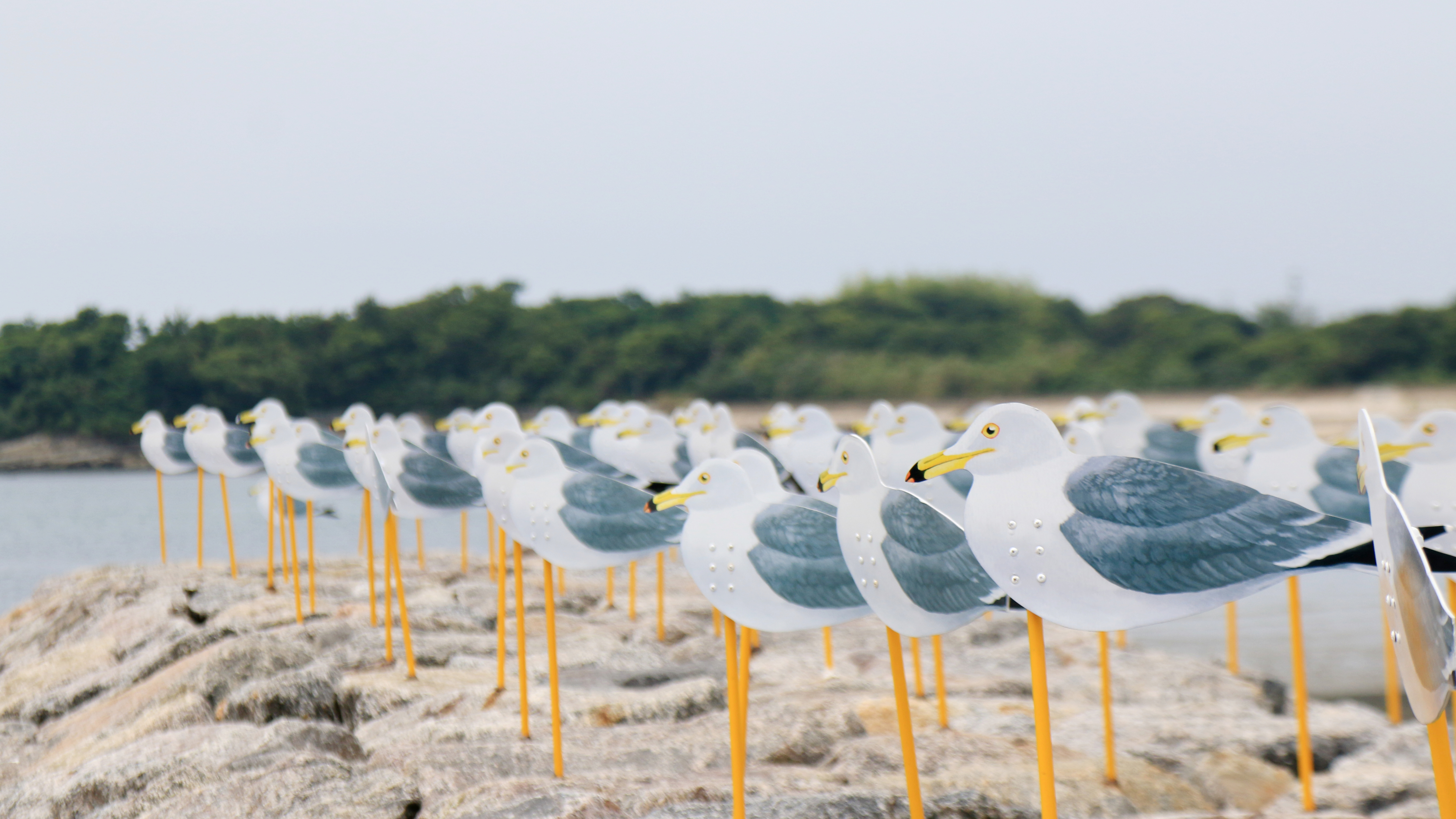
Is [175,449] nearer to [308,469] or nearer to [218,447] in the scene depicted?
[218,447]

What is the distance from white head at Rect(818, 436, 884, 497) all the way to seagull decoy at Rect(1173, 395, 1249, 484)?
12.4 feet

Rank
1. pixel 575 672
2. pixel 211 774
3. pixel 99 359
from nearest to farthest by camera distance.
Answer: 1. pixel 211 774
2. pixel 575 672
3. pixel 99 359

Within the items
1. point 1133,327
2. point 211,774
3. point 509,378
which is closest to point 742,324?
point 509,378

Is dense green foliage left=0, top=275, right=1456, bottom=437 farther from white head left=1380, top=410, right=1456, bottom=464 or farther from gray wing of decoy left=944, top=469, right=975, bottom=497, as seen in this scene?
white head left=1380, top=410, right=1456, bottom=464

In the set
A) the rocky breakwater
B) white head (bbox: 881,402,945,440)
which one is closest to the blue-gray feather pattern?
the rocky breakwater

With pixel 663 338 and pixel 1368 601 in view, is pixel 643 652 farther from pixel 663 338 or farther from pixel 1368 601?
pixel 663 338

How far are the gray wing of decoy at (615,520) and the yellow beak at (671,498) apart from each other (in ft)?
3.06

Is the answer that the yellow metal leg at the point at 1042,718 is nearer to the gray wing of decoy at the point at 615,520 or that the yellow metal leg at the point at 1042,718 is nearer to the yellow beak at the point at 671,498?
the yellow beak at the point at 671,498

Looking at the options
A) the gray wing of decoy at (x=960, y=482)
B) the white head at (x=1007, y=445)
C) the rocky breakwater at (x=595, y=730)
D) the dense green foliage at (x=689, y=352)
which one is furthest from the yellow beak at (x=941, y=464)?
the dense green foliage at (x=689, y=352)

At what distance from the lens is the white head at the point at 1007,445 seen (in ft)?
12.6

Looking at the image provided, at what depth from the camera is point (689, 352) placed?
40.8 meters

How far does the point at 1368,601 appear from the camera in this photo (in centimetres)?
1473

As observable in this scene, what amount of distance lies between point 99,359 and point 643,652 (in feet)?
53.5

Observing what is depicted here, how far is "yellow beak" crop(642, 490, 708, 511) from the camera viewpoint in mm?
4926
